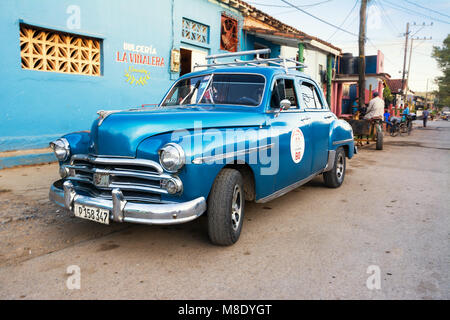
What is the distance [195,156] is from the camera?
9.71ft

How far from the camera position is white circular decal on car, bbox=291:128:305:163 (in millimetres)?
4305

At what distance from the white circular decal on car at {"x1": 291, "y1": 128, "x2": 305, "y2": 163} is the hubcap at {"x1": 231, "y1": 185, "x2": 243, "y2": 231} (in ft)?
3.46

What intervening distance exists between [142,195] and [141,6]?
7317 millimetres

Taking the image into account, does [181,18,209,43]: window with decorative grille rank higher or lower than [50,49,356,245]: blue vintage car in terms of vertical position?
higher

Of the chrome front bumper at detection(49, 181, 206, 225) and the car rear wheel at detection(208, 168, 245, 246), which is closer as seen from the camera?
the chrome front bumper at detection(49, 181, 206, 225)

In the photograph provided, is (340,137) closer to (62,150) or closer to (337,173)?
(337,173)

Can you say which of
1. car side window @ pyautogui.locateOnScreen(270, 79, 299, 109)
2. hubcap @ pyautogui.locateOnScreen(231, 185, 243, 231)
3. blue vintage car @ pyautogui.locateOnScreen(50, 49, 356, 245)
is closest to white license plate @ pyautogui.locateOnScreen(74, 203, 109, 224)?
blue vintage car @ pyautogui.locateOnScreen(50, 49, 356, 245)

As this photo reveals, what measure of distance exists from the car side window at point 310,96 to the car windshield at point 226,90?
1047 millimetres

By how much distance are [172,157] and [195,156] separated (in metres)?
0.19

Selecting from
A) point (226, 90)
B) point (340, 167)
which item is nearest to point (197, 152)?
point (226, 90)

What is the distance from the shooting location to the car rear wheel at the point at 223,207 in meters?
3.16

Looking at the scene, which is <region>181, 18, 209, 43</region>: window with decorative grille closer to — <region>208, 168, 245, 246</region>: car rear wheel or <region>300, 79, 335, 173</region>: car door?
<region>300, 79, 335, 173</region>: car door

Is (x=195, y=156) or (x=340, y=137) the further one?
(x=340, y=137)

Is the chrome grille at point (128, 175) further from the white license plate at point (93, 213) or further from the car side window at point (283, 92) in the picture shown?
the car side window at point (283, 92)
